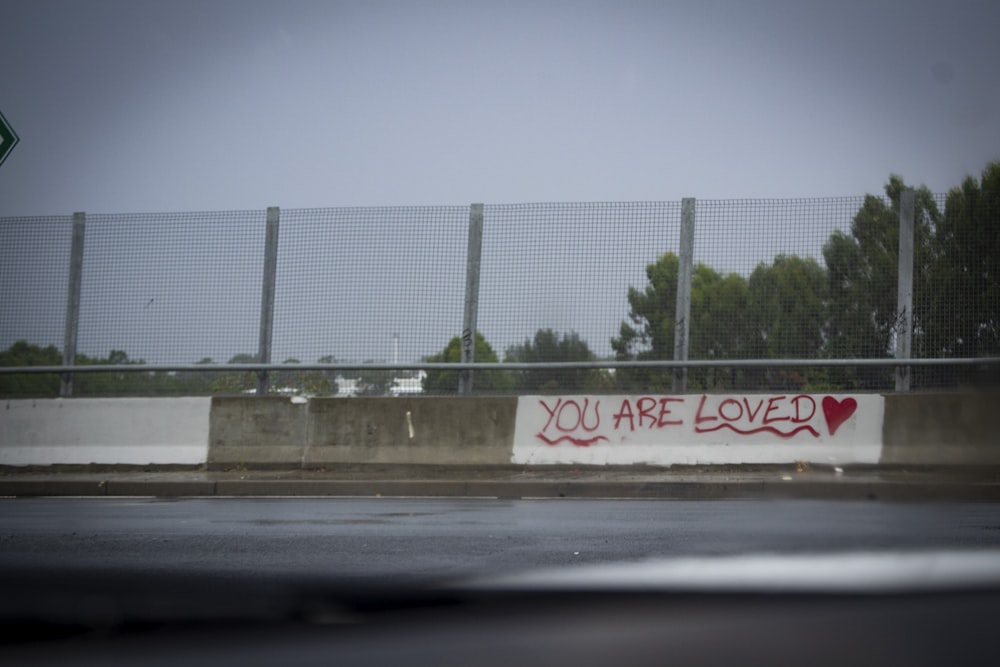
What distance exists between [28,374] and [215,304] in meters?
2.33

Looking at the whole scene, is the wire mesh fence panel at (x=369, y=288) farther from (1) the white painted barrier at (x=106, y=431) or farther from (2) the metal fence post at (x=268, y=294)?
(1) the white painted barrier at (x=106, y=431)

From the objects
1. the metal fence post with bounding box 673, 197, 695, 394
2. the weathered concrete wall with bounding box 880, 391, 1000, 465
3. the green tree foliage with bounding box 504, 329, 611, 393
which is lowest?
the weathered concrete wall with bounding box 880, 391, 1000, 465

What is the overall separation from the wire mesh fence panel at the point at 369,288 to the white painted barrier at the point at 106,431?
4.25 feet

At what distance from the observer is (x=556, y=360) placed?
1088cm

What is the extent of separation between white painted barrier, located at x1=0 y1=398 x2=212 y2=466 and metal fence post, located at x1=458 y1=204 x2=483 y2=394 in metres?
2.94

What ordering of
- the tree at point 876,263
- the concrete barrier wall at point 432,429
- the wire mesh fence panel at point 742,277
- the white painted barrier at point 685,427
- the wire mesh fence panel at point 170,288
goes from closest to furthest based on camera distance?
the tree at point 876,263, the wire mesh fence panel at point 742,277, the white painted barrier at point 685,427, the concrete barrier wall at point 432,429, the wire mesh fence panel at point 170,288

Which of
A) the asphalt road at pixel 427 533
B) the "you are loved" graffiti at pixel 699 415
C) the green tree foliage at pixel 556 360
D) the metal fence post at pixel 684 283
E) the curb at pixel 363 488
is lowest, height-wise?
the curb at pixel 363 488

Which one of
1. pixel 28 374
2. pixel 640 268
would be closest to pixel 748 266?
pixel 640 268

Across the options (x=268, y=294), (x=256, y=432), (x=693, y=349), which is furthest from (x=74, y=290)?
(x=693, y=349)

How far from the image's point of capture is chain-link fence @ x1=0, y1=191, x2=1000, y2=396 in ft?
34.6

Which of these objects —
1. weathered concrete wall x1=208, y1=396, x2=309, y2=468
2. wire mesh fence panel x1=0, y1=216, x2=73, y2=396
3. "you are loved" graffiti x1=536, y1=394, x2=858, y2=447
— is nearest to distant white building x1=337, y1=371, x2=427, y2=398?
weathered concrete wall x1=208, y1=396, x2=309, y2=468

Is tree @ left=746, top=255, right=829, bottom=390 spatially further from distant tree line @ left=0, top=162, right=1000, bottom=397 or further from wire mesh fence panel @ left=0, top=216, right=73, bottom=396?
wire mesh fence panel @ left=0, top=216, right=73, bottom=396

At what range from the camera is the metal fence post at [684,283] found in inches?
419

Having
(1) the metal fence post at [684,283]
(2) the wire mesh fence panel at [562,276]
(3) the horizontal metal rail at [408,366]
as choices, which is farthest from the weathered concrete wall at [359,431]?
(1) the metal fence post at [684,283]
